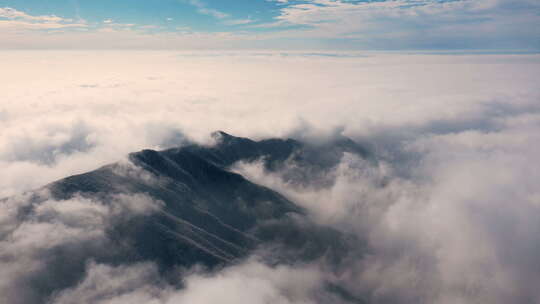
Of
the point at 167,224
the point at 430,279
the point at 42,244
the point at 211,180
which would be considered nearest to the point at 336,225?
the point at 430,279

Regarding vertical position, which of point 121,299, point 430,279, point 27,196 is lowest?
point 430,279

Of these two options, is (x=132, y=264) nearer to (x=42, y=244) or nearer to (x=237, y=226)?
(x=42, y=244)

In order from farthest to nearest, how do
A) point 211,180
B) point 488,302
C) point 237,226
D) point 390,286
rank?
1. point 211,180
2. point 237,226
3. point 390,286
4. point 488,302

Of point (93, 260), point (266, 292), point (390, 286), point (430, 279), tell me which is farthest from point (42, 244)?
point (430, 279)

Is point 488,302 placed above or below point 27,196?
below

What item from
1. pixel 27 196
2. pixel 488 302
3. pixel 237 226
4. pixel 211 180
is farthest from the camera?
pixel 211 180

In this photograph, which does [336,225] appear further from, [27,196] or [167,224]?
[27,196]

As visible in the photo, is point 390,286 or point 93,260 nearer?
point 93,260
